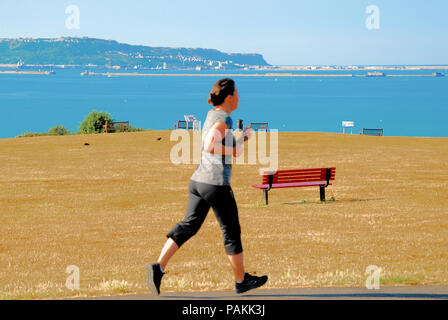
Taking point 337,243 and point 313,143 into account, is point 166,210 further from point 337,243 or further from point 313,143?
point 313,143

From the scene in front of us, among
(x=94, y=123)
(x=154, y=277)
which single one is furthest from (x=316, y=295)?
(x=94, y=123)

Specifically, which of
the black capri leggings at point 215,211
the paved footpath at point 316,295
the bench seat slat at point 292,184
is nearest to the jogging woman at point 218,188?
the black capri leggings at point 215,211

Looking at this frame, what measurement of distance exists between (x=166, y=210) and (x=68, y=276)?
28.7 ft

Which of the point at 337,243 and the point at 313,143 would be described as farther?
the point at 313,143

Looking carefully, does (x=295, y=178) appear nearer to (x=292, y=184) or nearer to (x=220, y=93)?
(x=292, y=184)

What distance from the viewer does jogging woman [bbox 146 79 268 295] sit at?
5.78 meters

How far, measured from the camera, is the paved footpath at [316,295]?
590 cm

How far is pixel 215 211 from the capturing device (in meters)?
5.89

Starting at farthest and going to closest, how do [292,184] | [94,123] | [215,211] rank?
[94,123] < [292,184] < [215,211]

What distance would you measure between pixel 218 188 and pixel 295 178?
11.9 m

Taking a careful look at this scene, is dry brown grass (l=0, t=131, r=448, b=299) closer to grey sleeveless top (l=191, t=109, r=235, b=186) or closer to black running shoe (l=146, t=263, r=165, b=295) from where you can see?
black running shoe (l=146, t=263, r=165, b=295)

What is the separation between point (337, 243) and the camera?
37.4ft
